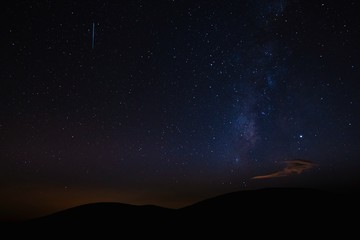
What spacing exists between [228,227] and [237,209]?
16.8 feet

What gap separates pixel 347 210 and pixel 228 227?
7.94 meters

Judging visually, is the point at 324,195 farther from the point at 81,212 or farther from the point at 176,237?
the point at 81,212

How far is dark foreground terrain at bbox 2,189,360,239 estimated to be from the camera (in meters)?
17.8

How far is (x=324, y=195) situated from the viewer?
85.5 ft

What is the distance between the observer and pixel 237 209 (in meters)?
24.0

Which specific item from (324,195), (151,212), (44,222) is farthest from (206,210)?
(44,222)

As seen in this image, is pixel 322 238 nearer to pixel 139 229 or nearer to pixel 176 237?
pixel 176 237

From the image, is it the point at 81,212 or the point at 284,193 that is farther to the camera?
the point at 81,212

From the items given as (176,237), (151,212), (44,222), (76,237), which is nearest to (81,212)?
(44,222)

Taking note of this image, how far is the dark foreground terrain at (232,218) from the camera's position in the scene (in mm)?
17783

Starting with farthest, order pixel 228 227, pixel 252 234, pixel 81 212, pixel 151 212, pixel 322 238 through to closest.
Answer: pixel 81 212 < pixel 151 212 < pixel 228 227 < pixel 252 234 < pixel 322 238

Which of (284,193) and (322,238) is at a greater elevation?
(284,193)

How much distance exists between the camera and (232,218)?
21.5 metres

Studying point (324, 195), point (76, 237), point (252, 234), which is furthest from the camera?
point (324, 195)
